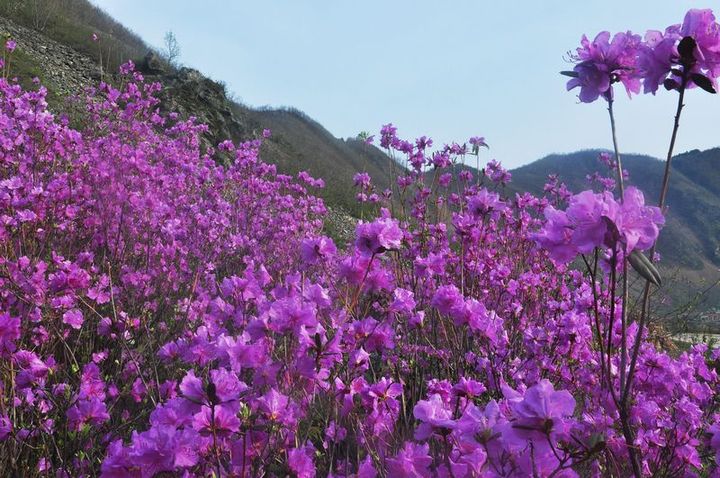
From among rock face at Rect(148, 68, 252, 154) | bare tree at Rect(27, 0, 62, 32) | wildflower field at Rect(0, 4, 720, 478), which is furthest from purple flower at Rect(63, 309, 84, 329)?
bare tree at Rect(27, 0, 62, 32)

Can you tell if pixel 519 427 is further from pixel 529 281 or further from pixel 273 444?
pixel 529 281

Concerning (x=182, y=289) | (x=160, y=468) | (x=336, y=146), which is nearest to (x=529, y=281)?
(x=182, y=289)

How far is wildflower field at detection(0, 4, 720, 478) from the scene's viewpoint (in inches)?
50.4

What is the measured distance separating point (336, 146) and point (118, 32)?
676 inches

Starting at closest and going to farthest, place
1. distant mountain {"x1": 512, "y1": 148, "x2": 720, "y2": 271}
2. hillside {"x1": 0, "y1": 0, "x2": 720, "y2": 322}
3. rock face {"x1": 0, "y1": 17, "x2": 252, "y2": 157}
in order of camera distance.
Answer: hillside {"x1": 0, "y1": 0, "x2": 720, "y2": 322}, rock face {"x1": 0, "y1": 17, "x2": 252, "y2": 157}, distant mountain {"x1": 512, "y1": 148, "x2": 720, "y2": 271}

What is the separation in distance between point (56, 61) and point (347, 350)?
1760cm

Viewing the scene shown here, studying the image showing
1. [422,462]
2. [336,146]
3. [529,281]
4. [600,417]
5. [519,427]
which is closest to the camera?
[519,427]

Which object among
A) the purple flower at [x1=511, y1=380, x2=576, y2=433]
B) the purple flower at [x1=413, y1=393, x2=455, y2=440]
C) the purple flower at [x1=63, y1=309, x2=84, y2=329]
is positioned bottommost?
the purple flower at [x1=63, y1=309, x2=84, y2=329]

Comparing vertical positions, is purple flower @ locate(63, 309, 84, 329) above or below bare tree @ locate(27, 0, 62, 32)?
below

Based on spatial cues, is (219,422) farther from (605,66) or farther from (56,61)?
(56,61)

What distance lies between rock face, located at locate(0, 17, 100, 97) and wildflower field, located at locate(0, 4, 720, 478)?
9.94 metres

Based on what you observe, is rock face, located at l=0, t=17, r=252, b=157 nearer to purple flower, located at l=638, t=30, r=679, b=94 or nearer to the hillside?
the hillside

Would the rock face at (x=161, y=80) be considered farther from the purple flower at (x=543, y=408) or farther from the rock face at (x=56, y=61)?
the purple flower at (x=543, y=408)

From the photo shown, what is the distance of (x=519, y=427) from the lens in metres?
1.07
